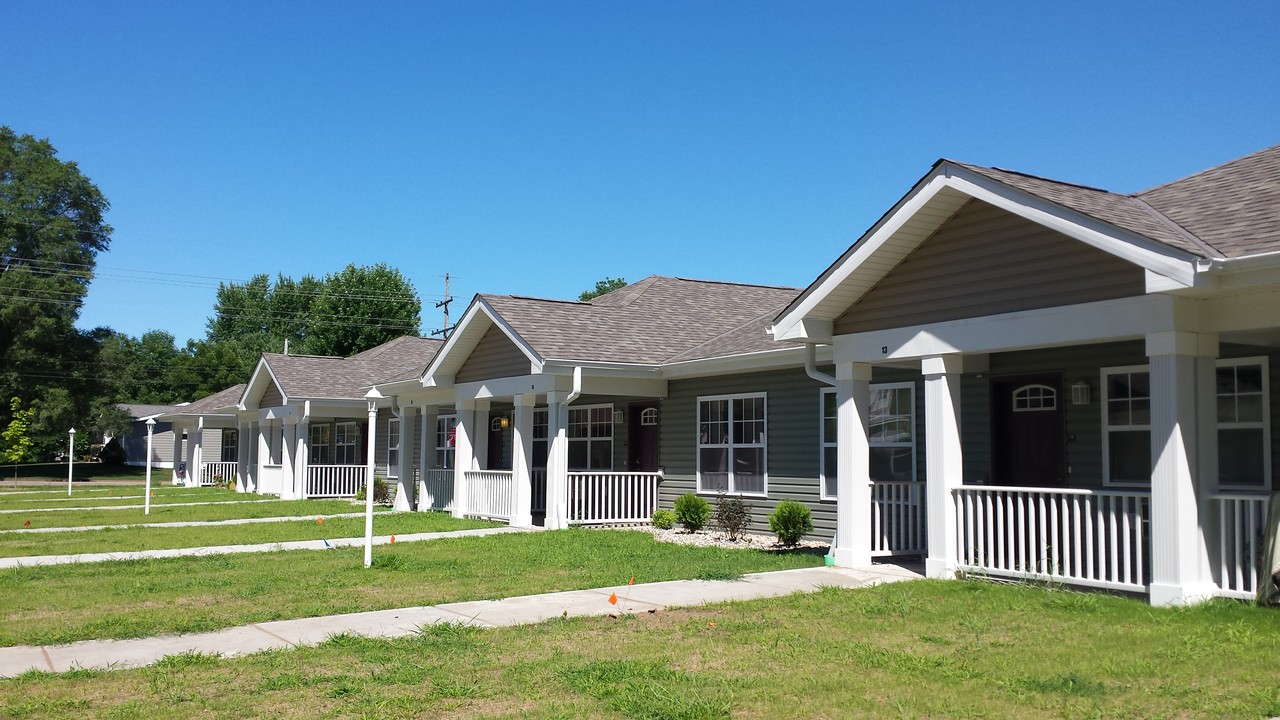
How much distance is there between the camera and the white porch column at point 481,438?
2209cm

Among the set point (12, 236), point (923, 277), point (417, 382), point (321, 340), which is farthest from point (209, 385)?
point (923, 277)

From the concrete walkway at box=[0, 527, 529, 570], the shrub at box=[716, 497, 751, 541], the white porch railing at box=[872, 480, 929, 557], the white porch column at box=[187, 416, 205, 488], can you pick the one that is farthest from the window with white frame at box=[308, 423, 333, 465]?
the white porch railing at box=[872, 480, 929, 557]

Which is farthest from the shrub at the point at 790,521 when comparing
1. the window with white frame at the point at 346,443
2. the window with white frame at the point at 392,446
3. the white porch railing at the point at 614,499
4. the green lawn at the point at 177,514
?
the window with white frame at the point at 346,443

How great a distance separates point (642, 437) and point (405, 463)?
7614 mm

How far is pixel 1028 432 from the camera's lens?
42.1 feet

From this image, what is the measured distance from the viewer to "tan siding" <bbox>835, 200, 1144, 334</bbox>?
9969mm

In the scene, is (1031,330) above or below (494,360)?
below

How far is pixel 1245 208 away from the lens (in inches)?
394

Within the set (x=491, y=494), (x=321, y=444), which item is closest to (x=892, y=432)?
(x=491, y=494)

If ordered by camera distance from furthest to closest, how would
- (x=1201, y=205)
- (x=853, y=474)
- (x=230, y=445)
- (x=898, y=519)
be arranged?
(x=230, y=445) → (x=898, y=519) → (x=853, y=474) → (x=1201, y=205)

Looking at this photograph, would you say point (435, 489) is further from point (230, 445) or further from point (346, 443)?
point (230, 445)

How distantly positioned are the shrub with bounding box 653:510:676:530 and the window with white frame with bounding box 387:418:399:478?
42.3 ft

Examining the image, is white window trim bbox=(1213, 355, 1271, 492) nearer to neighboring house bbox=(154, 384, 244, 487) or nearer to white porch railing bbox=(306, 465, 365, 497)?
white porch railing bbox=(306, 465, 365, 497)

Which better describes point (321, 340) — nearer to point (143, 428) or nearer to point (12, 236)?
point (12, 236)
